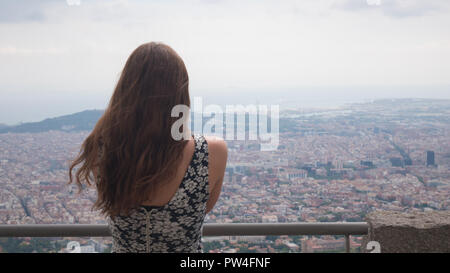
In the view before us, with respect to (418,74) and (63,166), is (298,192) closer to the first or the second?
(418,74)

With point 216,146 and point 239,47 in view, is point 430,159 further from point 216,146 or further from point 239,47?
point 216,146

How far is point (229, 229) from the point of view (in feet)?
5.64

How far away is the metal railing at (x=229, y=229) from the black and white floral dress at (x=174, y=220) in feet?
2.04

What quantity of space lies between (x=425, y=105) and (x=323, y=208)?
57.9 inches

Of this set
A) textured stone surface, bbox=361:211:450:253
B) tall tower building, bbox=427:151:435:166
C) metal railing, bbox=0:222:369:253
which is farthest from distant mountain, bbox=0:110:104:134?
tall tower building, bbox=427:151:435:166

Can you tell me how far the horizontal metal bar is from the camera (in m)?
1.71

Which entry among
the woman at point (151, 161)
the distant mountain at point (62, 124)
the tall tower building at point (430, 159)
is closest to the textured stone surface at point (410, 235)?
the tall tower building at point (430, 159)

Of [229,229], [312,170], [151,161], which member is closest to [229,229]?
[229,229]

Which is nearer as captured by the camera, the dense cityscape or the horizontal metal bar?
the horizontal metal bar

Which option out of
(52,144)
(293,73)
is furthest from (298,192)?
(52,144)

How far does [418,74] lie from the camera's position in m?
2.83

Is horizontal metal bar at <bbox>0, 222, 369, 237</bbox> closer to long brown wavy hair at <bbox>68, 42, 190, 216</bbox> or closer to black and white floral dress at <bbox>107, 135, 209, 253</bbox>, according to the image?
black and white floral dress at <bbox>107, 135, 209, 253</bbox>

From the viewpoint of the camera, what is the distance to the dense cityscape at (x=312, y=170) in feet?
7.61

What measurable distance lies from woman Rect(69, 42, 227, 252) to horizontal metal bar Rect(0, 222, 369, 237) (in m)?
0.63
